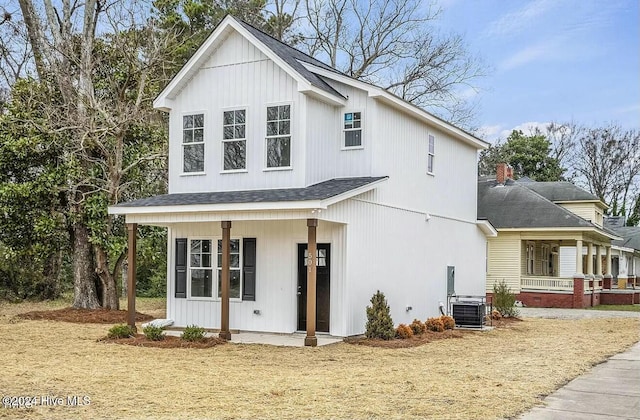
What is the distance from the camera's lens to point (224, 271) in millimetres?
15711

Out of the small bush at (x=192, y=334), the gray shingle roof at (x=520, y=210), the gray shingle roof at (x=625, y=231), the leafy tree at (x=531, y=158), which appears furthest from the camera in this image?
the leafy tree at (x=531, y=158)

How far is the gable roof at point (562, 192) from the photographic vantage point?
35812mm

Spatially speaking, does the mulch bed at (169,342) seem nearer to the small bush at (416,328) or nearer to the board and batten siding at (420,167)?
the small bush at (416,328)

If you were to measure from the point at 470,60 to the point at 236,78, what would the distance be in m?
20.9

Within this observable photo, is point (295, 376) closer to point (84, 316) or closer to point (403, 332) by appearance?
point (403, 332)

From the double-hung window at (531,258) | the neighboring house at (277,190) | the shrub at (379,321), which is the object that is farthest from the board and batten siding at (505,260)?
the shrub at (379,321)

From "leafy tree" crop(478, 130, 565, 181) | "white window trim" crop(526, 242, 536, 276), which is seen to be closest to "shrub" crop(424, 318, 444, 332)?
"white window trim" crop(526, 242, 536, 276)

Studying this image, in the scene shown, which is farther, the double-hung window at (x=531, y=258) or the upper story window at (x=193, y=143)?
the double-hung window at (x=531, y=258)

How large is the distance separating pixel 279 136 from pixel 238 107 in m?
1.45

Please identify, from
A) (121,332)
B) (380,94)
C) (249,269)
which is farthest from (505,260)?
(121,332)

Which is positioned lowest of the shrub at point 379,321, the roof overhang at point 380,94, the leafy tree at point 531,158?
the shrub at point 379,321

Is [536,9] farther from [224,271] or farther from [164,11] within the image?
[164,11]

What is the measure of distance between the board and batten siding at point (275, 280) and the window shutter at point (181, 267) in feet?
1.82

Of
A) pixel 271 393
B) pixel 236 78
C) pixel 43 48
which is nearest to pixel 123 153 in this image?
pixel 43 48
